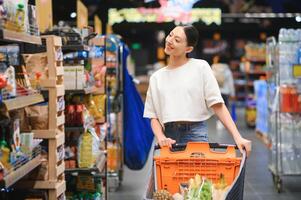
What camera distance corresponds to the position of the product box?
4676mm

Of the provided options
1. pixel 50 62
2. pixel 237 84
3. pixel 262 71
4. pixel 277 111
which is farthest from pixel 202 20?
pixel 50 62

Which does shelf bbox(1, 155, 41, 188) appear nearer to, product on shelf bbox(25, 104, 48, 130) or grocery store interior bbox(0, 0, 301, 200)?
grocery store interior bbox(0, 0, 301, 200)

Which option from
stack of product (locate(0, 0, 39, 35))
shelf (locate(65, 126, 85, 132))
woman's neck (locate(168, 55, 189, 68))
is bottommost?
shelf (locate(65, 126, 85, 132))

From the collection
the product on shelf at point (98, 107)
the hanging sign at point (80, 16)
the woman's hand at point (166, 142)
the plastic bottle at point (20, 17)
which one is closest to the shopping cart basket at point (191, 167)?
the woman's hand at point (166, 142)

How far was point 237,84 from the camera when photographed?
22078 mm

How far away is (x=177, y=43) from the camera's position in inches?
146

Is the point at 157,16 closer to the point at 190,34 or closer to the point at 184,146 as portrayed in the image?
the point at 190,34

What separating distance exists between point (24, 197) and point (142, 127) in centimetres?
336

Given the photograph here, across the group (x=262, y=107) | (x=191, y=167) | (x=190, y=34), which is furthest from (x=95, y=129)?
(x=262, y=107)

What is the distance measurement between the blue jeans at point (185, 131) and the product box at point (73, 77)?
110 centimetres

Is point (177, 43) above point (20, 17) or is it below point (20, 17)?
below

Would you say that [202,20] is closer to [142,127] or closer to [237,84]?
[237,84]

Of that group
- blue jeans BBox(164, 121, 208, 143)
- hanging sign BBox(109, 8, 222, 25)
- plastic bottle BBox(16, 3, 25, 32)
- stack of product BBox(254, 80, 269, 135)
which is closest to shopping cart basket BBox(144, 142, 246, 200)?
blue jeans BBox(164, 121, 208, 143)

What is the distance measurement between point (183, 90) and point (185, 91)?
0.05 ft
